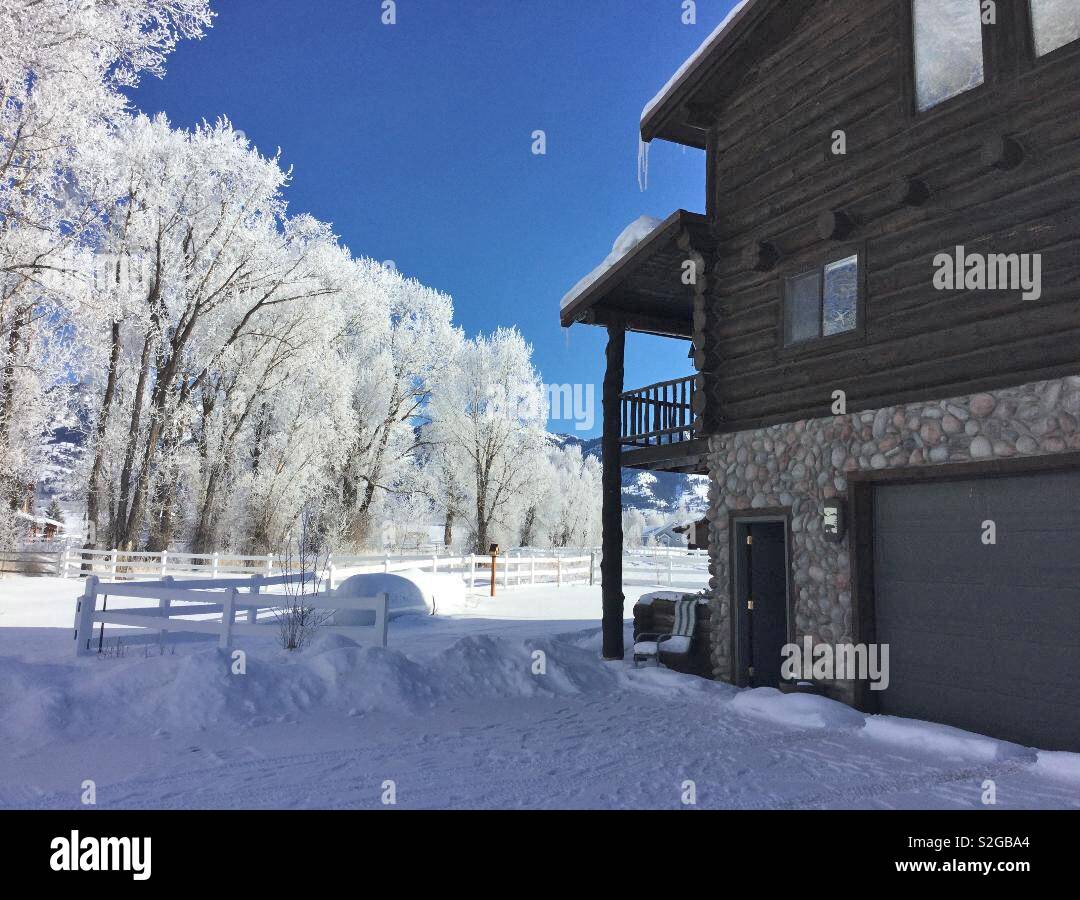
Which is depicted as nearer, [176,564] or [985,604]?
[985,604]

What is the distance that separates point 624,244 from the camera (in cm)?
1125

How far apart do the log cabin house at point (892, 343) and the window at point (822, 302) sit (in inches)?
1.0

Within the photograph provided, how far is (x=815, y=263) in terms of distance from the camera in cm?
888

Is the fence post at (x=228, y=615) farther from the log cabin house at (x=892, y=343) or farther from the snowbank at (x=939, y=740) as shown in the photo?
the snowbank at (x=939, y=740)

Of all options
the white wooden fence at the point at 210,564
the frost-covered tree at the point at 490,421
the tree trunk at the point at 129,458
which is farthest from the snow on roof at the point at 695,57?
the frost-covered tree at the point at 490,421

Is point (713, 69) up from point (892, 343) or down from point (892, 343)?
up

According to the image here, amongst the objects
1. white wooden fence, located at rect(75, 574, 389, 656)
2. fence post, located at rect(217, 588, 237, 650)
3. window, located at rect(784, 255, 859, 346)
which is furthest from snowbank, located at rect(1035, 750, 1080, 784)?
fence post, located at rect(217, 588, 237, 650)

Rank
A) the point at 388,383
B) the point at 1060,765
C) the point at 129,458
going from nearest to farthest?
the point at 1060,765
the point at 129,458
the point at 388,383

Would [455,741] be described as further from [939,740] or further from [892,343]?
[892,343]

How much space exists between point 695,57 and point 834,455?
5.66 m

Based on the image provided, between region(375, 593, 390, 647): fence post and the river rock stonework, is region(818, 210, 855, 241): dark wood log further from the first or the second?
region(375, 593, 390, 647): fence post

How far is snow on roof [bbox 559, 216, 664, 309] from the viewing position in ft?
36.0

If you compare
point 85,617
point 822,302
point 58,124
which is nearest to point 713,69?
point 822,302
